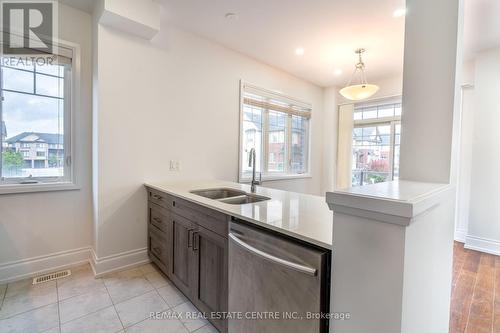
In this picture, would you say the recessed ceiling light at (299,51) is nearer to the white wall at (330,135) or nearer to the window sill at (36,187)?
the white wall at (330,135)

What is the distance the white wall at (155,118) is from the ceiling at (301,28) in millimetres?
330

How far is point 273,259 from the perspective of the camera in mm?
1118

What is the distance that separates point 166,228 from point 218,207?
0.95m

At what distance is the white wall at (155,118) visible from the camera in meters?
2.40

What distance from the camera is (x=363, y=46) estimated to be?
3.26m

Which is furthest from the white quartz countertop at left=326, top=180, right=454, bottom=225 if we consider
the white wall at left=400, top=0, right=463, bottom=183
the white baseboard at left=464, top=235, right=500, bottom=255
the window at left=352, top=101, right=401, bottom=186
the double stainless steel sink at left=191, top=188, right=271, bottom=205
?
the window at left=352, top=101, right=401, bottom=186

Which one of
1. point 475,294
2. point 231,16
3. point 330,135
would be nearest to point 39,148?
point 231,16

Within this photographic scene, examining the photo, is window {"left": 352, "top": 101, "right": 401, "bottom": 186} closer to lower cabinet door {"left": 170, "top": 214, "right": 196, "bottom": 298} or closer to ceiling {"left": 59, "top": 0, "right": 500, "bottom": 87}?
ceiling {"left": 59, "top": 0, "right": 500, "bottom": 87}

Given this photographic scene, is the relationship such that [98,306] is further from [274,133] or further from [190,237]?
[274,133]

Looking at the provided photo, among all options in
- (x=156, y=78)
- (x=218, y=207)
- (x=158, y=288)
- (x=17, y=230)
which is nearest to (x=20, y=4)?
(x=156, y=78)

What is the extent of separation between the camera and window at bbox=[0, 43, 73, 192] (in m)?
2.24

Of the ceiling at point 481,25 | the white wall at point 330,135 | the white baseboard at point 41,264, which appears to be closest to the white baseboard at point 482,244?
the white wall at point 330,135

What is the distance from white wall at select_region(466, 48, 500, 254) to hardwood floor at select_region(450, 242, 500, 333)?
0.30 m

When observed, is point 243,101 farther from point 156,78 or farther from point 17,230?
point 17,230
